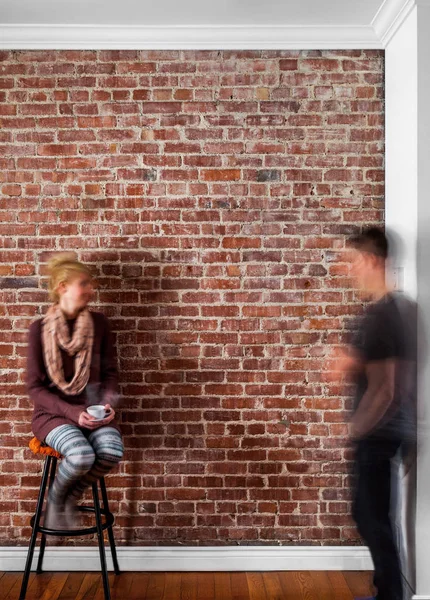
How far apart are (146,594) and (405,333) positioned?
5.81 ft

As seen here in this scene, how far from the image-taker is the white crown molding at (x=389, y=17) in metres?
2.92

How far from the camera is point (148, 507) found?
3.34 meters

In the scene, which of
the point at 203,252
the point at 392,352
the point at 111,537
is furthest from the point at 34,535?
the point at 392,352

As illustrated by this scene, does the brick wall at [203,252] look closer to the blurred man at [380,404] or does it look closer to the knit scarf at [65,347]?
the knit scarf at [65,347]

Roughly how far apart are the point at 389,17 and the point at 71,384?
2363mm

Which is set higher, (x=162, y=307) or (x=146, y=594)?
(x=162, y=307)

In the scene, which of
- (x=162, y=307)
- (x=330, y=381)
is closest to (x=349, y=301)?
(x=330, y=381)

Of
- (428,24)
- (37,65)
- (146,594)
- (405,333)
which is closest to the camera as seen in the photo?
(405,333)

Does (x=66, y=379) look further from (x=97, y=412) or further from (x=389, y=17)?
(x=389, y=17)

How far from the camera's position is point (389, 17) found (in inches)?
Result: 120

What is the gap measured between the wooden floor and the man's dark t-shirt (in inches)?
39.4

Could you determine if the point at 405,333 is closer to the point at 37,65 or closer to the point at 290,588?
the point at 290,588

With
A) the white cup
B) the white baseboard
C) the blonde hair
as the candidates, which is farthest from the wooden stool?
the blonde hair

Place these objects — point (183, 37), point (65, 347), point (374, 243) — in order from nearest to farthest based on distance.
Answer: point (374, 243)
point (65, 347)
point (183, 37)
